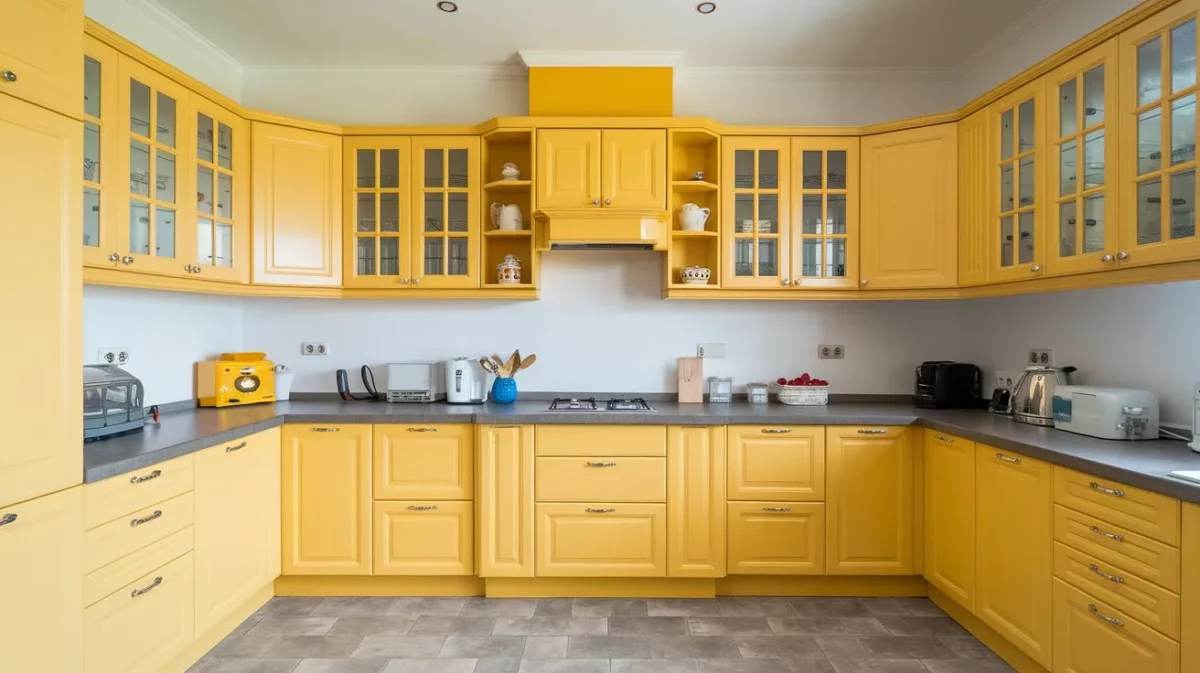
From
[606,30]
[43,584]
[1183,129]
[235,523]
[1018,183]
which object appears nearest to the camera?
[43,584]

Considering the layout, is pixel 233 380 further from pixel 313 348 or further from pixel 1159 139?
pixel 1159 139

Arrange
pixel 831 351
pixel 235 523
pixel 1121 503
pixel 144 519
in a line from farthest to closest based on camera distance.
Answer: pixel 831 351 < pixel 235 523 < pixel 144 519 < pixel 1121 503

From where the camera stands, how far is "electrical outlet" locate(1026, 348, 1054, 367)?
2.64 m

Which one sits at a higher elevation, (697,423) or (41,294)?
(41,294)

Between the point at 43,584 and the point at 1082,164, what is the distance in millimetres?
3572

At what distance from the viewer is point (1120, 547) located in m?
1.69

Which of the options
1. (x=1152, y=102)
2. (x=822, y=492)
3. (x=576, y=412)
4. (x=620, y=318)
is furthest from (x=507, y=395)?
(x=1152, y=102)

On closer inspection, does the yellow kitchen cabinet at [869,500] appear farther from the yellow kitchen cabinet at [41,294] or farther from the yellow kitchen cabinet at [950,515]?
the yellow kitchen cabinet at [41,294]

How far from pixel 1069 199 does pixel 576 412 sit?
214 cm

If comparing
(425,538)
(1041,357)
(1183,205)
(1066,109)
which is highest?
(1066,109)

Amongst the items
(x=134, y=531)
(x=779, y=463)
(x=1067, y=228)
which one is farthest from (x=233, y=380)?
(x=1067, y=228)

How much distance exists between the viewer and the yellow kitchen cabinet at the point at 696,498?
2.70 metres

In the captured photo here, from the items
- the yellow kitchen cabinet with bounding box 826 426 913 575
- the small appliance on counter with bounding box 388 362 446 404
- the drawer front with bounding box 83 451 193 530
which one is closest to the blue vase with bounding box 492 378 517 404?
the small appliance on counter with bounding box 388 362 446 404

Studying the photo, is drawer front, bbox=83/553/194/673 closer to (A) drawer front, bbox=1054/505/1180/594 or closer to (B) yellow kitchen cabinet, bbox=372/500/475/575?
(B) yellow kitchen cabinet, bbox=372/500/475/575
